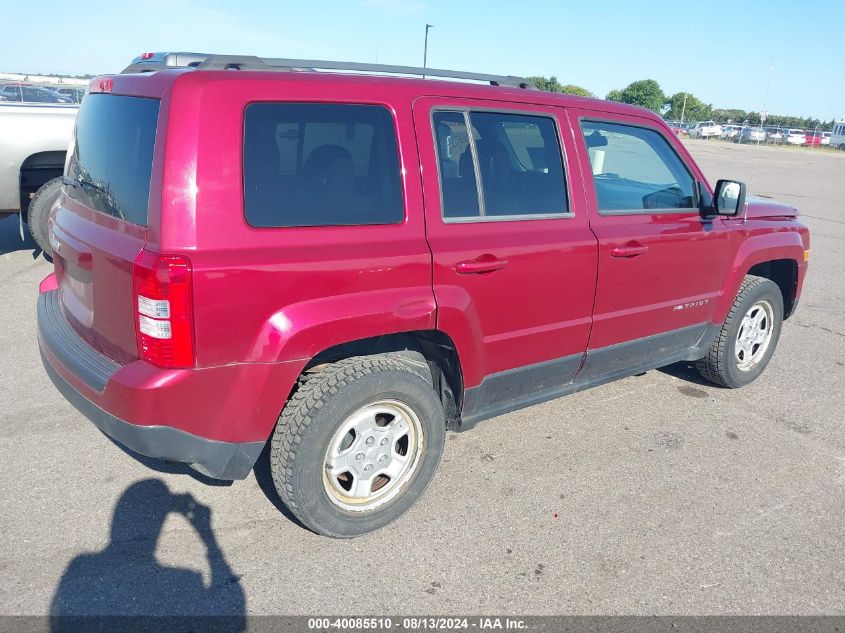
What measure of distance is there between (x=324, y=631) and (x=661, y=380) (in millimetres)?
3381

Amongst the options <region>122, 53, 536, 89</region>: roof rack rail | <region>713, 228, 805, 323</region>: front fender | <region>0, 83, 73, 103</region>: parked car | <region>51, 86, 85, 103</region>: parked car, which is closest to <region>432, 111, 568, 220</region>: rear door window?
<region>122, 53, 536, 89</region>: roof rack rail

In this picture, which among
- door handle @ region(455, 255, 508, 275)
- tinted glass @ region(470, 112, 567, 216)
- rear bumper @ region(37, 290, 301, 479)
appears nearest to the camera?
rear bumper @ region(37, 290, 301, 479)

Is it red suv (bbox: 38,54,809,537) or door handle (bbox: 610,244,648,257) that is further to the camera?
door handle (bbox: 610,244,648,257)

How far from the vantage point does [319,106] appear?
274 cm

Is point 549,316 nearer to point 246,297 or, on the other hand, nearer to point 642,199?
point 642,199

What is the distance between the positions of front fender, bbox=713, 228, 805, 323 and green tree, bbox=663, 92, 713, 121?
8902 centimetres

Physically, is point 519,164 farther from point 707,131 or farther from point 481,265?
point 707,131

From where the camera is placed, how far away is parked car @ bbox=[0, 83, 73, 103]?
8047 millimetres

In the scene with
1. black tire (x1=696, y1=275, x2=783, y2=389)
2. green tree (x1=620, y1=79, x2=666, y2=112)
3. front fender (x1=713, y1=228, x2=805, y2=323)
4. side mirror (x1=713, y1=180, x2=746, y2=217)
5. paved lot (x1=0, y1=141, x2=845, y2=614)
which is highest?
green tree (x1=620, y1=79, x2=666, y2=112)

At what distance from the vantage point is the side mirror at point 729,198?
4.04 m

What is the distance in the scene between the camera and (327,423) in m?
2.81

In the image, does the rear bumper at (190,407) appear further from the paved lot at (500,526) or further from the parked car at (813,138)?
the parked car at (813,138)

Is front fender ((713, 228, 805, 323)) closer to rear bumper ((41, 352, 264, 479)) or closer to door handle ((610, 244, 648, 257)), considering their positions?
door handle ((610, 244, 648, 257))

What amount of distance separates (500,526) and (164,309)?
179 cm
